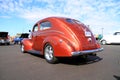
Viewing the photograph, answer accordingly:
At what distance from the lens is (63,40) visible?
22.4 ft

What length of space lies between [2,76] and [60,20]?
344 centimetres

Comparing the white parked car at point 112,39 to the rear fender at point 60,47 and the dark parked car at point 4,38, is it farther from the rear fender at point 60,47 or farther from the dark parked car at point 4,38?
the rear fender at point 60,47

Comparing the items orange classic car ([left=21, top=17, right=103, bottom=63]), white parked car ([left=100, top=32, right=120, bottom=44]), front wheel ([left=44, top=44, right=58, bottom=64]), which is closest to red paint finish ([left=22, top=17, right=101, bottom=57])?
orange classic car ([left=21, top=17, right=103, bottom=63])

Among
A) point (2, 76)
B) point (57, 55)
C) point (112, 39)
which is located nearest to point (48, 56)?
point (57, 55)

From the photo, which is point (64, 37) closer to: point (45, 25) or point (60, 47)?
point (60, 47)

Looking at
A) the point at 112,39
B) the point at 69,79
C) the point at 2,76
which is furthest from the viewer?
the point at 112,39

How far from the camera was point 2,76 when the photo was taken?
5387 mm

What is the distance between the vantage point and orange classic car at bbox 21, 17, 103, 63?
670 centimetres

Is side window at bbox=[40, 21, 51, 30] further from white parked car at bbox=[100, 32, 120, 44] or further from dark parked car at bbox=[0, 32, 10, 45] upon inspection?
white parked car at bbox=[100, 32, 120, 44]

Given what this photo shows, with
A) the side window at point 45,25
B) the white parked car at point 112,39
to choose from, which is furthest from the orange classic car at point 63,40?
the white parked car at point 112,39

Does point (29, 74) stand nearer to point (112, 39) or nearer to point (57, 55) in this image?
point (57, 55)

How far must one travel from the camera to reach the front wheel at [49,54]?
7.24m

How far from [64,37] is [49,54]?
119 cm

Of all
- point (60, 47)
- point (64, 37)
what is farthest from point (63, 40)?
point (60, 47)
